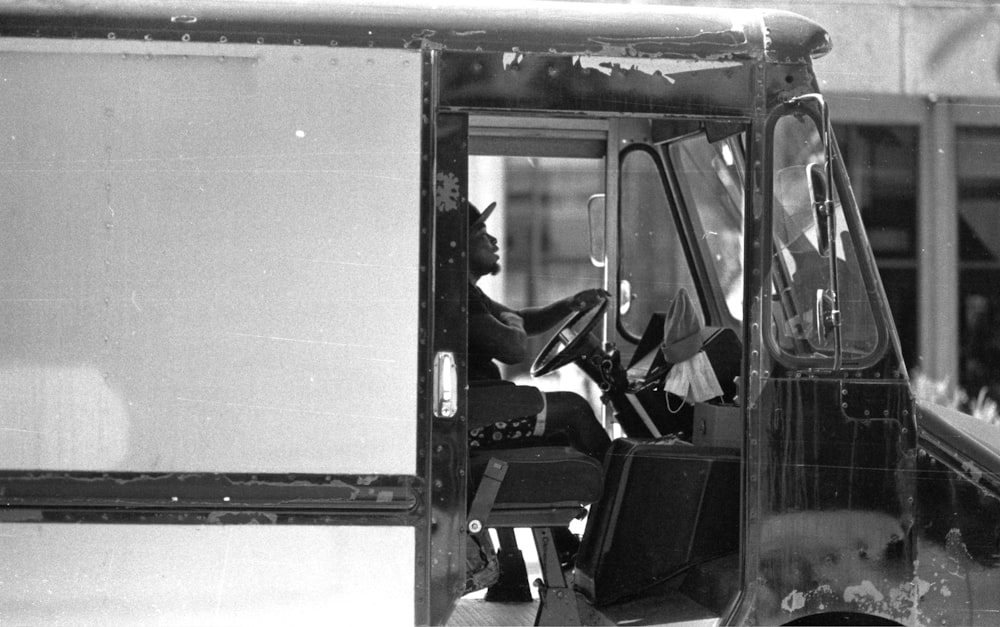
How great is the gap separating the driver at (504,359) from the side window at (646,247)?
460 millimetres

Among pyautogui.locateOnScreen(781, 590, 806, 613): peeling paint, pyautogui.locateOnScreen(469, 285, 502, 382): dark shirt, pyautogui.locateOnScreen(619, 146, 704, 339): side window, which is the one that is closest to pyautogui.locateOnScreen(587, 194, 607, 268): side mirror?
pyautogui.locateOnScreen(619, 146, 704, 339): side window

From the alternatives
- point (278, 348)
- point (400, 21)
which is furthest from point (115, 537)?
point (400, 21)

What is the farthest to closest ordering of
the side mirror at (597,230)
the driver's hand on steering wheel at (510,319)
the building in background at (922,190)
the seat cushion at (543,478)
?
the building in background at (922,190) < the side mirror at (597,230) < the driver's hand on steering wheel at (510,319) < the seat cushion at (543,478)

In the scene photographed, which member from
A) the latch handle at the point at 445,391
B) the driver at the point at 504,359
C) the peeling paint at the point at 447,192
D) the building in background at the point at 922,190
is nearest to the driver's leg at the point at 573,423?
the driver at the point at 504,359

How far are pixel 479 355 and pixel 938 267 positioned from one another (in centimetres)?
837

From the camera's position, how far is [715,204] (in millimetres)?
4426

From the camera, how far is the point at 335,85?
301 cm

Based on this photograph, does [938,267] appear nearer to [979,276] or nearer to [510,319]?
[979,276]

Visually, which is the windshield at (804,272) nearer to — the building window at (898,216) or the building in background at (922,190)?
the building in background at (922,190)

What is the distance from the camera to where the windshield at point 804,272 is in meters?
3.17

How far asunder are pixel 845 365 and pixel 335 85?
1.64m

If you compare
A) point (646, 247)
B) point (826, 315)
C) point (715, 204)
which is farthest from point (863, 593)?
point (646, 247)

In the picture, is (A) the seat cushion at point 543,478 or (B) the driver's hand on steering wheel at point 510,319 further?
(B) the driver's hand on steering wheel at point 510,319

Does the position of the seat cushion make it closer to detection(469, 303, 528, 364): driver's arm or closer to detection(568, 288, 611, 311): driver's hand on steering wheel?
detection(469, 303, 528, 364): driver's arm
